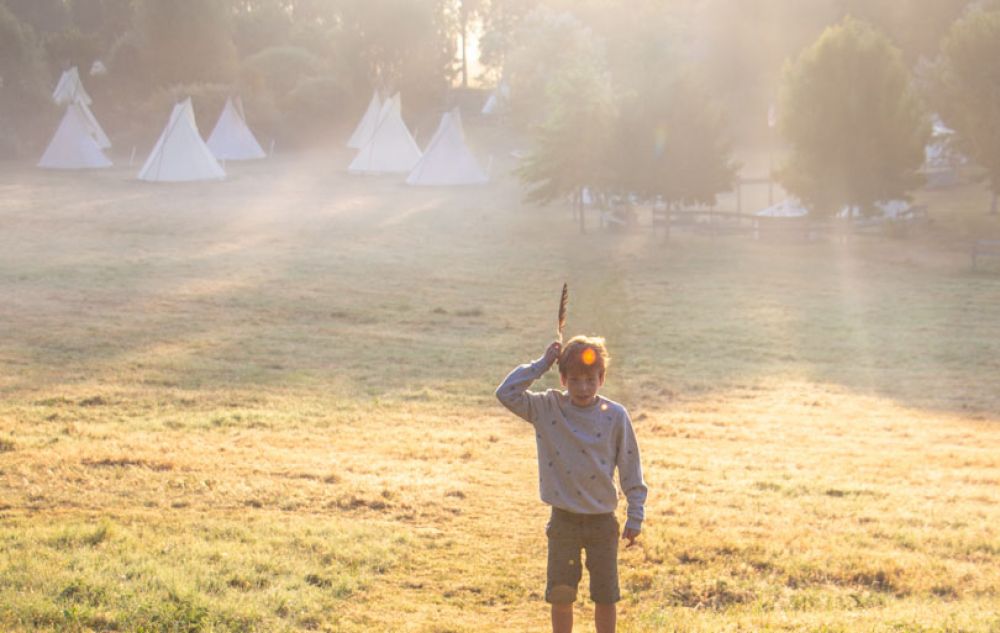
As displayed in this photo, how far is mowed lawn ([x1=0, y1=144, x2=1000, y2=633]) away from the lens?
802 cm

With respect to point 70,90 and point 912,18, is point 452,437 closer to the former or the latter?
point 912,18

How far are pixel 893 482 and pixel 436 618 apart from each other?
22.1 ft

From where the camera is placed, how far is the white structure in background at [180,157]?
5828 centimetres

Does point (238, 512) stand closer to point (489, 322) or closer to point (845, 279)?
point (489, 322)

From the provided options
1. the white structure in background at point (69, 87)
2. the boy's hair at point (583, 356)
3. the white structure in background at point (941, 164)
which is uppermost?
the white structure in background at point (69, 87)

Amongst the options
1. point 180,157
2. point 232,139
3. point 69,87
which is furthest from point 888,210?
point 69,87

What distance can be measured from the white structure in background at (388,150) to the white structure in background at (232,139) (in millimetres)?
9165

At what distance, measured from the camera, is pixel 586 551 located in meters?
6.24

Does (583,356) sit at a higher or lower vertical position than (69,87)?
lower

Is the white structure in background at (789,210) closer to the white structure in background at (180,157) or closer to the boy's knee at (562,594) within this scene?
the white structure in background at (180,157)

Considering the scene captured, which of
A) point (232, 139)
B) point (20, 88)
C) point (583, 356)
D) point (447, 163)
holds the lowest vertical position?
point (583, 356)

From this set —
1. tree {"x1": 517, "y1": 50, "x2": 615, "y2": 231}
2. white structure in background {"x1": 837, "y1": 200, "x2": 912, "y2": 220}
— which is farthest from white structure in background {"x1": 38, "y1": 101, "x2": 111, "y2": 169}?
white structure in background {"x1": 837, "y1": 200, "x2": 912, "y2": 220}

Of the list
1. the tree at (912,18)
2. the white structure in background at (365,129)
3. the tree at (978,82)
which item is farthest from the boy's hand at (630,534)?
the white structure in background at (365,129)

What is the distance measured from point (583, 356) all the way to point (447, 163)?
54.8 m
